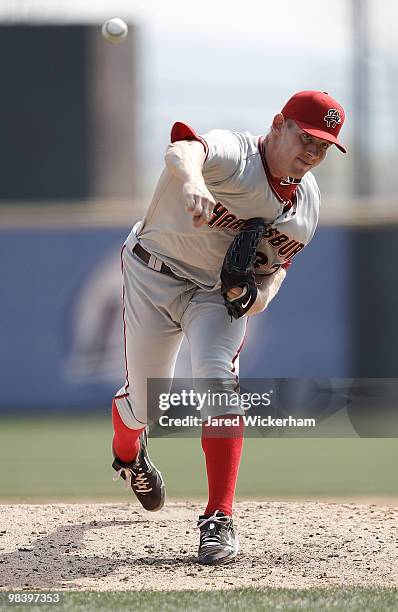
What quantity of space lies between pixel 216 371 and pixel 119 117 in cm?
902

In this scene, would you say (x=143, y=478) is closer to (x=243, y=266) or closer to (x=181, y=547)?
(x=181, y=547)

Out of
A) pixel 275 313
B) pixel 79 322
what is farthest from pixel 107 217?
pixel 275 313

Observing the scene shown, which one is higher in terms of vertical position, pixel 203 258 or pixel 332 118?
pixel 332 118

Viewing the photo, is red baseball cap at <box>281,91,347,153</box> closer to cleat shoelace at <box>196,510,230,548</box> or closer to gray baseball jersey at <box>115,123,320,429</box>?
gray baseball jersey at <box>115,123,320,429</box>

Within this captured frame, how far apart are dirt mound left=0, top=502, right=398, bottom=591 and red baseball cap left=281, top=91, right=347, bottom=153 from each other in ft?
4.63

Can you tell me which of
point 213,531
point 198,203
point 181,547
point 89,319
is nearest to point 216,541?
point 213,531

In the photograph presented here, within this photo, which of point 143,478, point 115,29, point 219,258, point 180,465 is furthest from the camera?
point 180,465

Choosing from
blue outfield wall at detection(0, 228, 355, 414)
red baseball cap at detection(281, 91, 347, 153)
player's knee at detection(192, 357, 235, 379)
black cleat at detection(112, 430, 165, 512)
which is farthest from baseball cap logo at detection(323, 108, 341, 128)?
blue outfield wall at detection(0, 228, 355, 414)

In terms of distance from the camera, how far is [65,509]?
4.94m

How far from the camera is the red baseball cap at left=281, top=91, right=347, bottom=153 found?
3.67 metres

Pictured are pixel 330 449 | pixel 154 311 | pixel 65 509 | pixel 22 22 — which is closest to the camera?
pixel 154 311

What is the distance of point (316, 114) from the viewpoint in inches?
145

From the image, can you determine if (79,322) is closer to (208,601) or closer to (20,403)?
(20,403)

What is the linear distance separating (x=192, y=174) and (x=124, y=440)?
151cm
